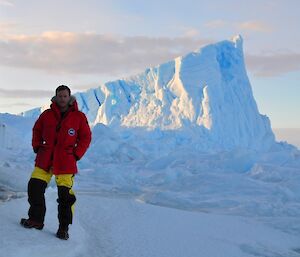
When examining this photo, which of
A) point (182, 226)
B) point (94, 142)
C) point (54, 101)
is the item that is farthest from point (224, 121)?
point (54, 101)

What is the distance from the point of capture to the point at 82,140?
3158 mm

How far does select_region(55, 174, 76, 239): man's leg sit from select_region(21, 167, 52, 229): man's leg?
108 millimetres

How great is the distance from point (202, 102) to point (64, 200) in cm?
2275

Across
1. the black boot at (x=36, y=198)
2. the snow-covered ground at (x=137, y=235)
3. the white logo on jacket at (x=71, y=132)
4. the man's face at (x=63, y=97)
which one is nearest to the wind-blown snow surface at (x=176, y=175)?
the snow-covered ground at (x=137, y=235)

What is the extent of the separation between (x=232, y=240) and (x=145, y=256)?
1.40m

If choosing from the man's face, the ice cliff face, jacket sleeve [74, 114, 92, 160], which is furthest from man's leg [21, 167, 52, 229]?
the ice cliff face

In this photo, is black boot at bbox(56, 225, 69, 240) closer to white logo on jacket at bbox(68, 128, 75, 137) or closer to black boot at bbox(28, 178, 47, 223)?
black boot at bbox(28, 178, 47, 223)

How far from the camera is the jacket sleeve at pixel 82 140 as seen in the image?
10.3ft

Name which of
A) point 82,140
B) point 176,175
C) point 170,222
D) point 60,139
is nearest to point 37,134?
point 60,139

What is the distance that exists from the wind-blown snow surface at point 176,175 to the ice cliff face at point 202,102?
6cm

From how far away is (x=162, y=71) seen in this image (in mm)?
27906

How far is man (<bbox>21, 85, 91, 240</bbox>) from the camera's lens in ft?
10.2

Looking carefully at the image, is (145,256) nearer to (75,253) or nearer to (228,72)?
(75,253)

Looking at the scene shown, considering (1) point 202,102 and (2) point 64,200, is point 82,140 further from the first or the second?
(1) point 202,102
